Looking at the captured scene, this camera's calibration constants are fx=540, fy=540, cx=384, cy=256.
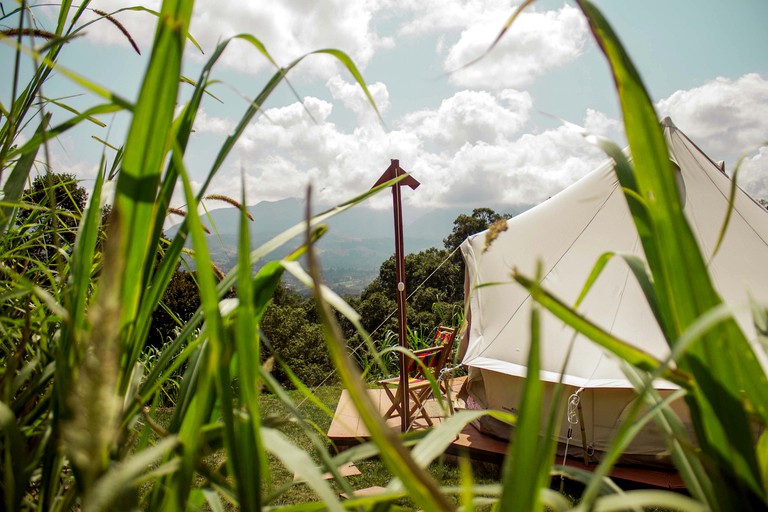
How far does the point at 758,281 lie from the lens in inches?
149

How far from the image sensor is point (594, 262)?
4.14m

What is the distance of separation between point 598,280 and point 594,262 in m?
0.18

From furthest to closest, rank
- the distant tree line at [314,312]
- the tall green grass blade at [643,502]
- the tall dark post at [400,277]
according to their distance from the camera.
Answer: the distant tree line at [314,312] → the tall dark post at [400,277] → the tall green grass blade at [643,502]

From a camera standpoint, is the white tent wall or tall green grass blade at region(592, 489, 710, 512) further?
the white tent wall

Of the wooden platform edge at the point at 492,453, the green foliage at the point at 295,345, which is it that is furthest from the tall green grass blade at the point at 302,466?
the green foliage at the point at 295,345

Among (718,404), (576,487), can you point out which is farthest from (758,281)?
(718,404)

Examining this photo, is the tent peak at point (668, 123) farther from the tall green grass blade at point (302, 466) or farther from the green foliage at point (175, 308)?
the green foliage at point (175, 308)

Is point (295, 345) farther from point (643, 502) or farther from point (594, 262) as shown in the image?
point (643, 502)

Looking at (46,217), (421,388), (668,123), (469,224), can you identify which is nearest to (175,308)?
(421,388)

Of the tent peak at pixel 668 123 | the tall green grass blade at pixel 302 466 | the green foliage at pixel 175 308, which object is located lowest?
the green foliage at pixel 175 308

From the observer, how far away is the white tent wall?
3828 mm

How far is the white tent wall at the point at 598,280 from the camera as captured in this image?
3.83 metres

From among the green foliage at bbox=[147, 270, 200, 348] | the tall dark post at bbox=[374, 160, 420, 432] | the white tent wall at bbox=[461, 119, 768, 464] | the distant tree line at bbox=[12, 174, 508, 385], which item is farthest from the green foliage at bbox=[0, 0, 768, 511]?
the green foliage at bbox=[147, 270, 200, 348]

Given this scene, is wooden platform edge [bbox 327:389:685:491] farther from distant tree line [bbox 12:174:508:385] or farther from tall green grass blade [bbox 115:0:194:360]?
tall green grass blade [bbox 115:0:194:360]
